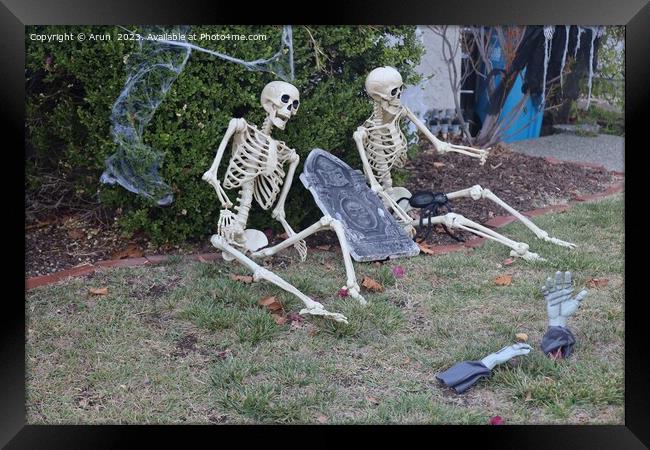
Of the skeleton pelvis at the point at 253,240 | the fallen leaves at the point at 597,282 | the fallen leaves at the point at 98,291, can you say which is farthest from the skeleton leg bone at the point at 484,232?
the fallen leaves at the point at 98,291

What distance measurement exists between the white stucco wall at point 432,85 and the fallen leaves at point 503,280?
5.84ft

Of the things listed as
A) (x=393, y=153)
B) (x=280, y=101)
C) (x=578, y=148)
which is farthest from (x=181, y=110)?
(x=578, y=148)


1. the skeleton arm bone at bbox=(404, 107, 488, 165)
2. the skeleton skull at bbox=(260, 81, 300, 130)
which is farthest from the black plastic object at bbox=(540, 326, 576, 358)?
the skeleton skull at bbox=(260, 81, 300, 130)

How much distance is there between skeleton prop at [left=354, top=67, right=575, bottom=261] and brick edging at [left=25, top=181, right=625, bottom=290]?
0.16m

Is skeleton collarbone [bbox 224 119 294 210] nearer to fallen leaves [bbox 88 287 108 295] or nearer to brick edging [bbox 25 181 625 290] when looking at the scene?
brick edging [bbox 25 181 625 290]

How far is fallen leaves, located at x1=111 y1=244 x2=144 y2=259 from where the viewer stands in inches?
193

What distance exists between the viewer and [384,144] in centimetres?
529

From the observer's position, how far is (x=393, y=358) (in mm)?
4059

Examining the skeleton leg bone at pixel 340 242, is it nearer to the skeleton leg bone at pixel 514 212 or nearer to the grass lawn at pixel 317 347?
A: the grass lawn at pixel 317 347

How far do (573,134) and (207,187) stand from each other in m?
2.64

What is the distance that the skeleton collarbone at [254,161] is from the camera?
4.72 m

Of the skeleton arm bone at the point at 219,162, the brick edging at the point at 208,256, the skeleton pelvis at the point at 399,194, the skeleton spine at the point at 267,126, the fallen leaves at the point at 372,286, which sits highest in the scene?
the skeleton spine at the point at 267,126

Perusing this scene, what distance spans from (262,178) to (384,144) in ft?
3.00
